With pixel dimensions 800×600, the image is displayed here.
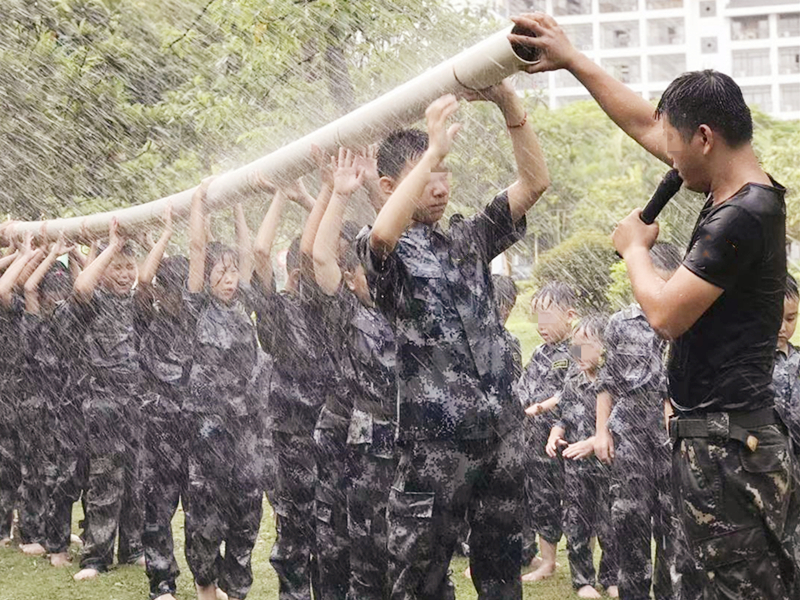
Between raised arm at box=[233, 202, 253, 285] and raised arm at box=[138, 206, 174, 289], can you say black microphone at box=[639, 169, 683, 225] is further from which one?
raised arm at box=[138, 206, 174, 289]

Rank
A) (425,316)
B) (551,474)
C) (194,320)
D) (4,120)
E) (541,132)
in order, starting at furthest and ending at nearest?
(541,132)
(4,120)
(551,474)
(194,320)
(425,316)

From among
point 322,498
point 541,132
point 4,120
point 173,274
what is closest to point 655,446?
point 322,498

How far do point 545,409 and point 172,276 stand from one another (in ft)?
8.36

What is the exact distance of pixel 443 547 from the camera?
13.9ft

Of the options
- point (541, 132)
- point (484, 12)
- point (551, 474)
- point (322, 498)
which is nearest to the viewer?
point (322, 498)

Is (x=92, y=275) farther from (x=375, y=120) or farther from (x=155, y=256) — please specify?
(x=375, y=120)

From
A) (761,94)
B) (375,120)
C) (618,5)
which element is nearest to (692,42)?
(618,5)

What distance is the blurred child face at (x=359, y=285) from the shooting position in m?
5.47

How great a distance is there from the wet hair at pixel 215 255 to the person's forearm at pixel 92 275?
1.01 metres

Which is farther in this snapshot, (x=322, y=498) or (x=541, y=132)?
(x=541, y=132)

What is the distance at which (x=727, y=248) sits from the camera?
11.2 ft

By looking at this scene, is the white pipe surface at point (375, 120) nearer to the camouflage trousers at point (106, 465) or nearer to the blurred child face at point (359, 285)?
the blurred child face at point (359, 285)

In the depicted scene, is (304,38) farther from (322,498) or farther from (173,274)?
(322,498)

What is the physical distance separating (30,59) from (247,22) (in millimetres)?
2275
